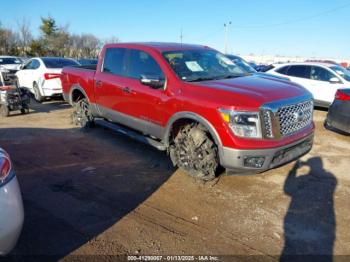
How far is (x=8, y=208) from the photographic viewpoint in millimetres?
2400

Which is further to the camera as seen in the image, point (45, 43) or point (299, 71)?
point (45, 43)

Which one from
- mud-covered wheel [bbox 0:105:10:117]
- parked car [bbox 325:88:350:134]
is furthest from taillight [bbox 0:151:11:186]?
mud-covered wheel [bbox 0:105:10:117]

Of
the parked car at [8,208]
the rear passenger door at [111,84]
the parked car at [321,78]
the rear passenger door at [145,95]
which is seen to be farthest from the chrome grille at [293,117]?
the parked car at [321,78]

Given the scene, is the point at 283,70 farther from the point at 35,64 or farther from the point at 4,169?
the point at 4,169

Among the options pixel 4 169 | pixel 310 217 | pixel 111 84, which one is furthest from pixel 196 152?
pixel 4 169

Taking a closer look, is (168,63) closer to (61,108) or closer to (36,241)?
(36,241)

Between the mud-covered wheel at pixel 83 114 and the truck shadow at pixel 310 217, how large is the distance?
14.9ft

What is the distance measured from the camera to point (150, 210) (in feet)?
12.9

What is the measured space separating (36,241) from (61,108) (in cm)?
805

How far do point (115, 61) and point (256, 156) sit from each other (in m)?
3.49

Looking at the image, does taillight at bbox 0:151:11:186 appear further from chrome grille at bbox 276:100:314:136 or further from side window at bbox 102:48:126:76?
side window at bbox 102:48:126:76

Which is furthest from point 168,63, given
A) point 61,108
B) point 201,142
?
point 61,108

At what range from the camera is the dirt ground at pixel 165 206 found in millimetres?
3244

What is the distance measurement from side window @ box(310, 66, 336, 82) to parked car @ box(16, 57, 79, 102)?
846 cm
